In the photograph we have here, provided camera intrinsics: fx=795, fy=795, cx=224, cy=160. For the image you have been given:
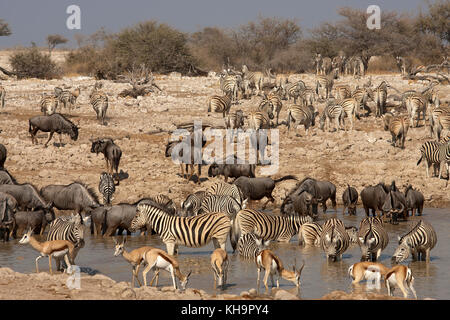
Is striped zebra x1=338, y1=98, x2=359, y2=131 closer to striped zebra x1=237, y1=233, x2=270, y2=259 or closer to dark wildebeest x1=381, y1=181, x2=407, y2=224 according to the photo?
dark wildebeest x1=381, y1=181, x2=407, y2=224

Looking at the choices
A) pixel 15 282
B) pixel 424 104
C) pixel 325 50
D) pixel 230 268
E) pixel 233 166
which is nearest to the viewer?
pixel 15 282

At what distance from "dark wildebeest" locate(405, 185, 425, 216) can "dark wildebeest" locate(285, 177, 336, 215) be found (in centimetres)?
172

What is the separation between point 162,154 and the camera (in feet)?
68.5

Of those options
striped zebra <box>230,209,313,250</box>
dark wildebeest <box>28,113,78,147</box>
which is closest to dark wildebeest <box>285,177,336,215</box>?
striped zebra <box>230,209,313,250</box>

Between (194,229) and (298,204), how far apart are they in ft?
14.3

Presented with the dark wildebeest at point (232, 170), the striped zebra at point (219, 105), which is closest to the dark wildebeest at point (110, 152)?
the dark wildebeest at point (232, 170)

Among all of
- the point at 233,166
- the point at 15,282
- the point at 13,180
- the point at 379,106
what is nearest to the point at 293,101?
the point at 379,106

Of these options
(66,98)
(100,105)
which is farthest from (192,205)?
(66,98)

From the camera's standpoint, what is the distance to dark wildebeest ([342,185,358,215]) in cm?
1762

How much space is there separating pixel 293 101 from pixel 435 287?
17054mm

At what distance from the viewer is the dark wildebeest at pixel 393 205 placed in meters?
16.5

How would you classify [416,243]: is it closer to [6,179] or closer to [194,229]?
[194,229]

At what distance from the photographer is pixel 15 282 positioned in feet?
33.3

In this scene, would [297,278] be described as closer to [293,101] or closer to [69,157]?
[69,157]
